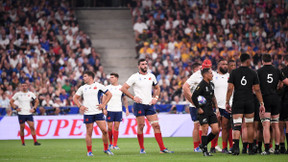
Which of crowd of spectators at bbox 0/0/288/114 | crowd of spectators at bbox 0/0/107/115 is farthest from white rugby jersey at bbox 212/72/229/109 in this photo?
crowd of spectators at bbox 0/0/107/115

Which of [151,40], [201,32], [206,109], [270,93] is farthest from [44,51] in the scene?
[270,93]

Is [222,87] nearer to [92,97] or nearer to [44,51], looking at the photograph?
[92,97]

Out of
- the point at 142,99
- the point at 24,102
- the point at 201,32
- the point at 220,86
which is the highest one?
the point at 220,86

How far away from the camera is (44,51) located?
32000 millimetres

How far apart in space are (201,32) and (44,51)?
970 centimetres

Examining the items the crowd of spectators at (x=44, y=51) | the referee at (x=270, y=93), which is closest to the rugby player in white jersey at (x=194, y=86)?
the referee at (x=270, y=93)

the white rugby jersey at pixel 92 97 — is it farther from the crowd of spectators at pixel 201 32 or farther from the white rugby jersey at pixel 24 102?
the crowd of spectators at pixel 201 32

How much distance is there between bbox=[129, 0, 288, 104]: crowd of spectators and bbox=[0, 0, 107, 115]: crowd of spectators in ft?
12.0

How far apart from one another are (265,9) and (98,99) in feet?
73.1

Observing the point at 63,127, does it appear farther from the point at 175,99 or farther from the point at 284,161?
the point at 284,161

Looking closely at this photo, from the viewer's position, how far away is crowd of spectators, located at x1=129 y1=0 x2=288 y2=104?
30.6 metres

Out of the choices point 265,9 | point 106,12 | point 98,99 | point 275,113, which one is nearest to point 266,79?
point 275,113

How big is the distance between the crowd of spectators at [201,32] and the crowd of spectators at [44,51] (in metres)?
3.66

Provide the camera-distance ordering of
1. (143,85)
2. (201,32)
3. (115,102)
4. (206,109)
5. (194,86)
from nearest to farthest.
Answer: (206,109), (143,85), (194,86), (115,102), (201,32)
